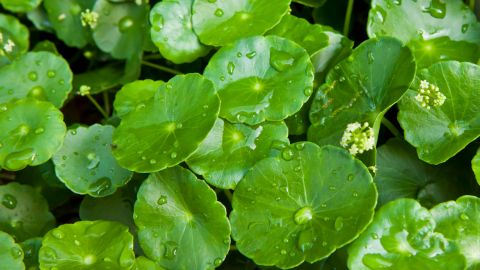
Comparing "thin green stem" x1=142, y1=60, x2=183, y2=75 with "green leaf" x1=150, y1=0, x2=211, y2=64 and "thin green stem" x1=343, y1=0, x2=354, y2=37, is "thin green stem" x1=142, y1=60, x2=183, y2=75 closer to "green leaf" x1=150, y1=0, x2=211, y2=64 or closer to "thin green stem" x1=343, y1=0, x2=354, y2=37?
"green leaf" x1=150, y1=0, x2=211, y2=64

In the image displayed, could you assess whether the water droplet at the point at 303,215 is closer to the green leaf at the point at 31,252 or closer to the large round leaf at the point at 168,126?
the large round leaf at the point at 168,126

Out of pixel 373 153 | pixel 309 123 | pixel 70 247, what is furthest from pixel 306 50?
pixel 70 247

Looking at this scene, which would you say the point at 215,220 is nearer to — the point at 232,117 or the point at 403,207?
the point at 232,117

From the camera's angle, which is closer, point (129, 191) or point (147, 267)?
point (147, 267)

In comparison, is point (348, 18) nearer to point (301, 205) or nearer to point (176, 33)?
point (176, 33)

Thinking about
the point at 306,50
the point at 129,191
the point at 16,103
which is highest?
the point at 306,50

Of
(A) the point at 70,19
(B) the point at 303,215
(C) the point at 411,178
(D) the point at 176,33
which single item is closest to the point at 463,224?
(C) the point at 411,178

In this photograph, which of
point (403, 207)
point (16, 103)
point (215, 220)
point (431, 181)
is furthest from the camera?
point (16, 103)
